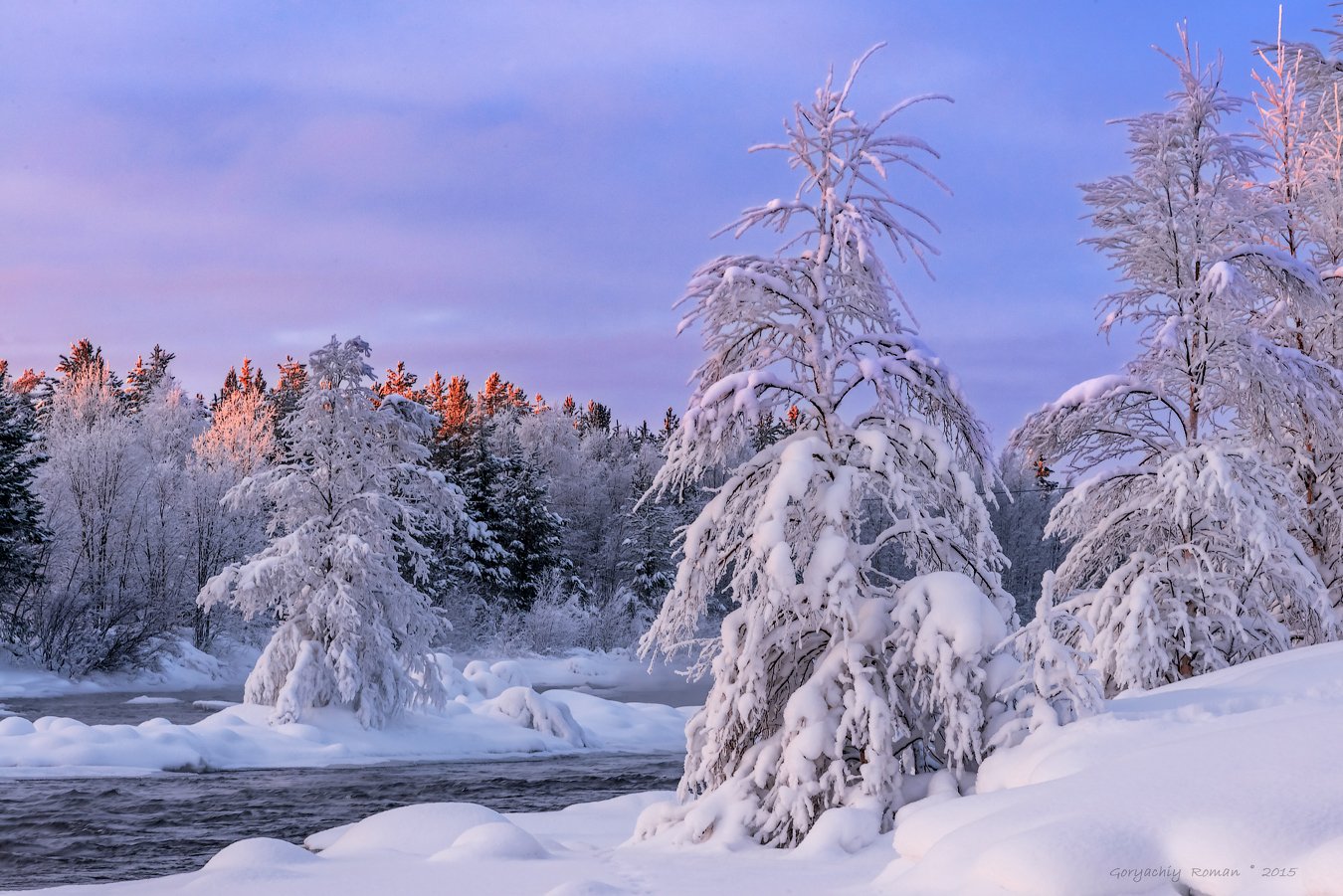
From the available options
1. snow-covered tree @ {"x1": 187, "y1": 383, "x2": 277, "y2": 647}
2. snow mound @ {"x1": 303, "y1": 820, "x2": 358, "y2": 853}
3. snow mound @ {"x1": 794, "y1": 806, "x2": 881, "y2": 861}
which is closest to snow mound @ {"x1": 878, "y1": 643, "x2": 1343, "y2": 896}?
snow mound @ {"x1": 794, "y1": 806, "x2": 881, "y2": 861}

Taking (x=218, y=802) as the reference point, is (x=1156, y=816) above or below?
above

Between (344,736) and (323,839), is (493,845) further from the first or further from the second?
(344,736)

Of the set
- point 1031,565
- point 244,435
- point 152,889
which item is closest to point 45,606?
point 244,435

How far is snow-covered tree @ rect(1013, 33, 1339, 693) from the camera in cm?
1257

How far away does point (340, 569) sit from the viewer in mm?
20984

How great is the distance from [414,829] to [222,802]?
6.06 m

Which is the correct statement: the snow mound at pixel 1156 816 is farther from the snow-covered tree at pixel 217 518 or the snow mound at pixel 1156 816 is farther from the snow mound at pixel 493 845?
the snow-covered tree at pixel 217 518

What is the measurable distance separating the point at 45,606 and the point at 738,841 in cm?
3205

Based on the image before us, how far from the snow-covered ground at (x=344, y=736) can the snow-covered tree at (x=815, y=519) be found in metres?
11.1

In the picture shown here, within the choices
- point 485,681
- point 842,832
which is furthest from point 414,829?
point 485,681

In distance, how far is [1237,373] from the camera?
13156 mm

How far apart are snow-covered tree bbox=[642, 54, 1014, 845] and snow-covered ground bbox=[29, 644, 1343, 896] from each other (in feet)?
1.88

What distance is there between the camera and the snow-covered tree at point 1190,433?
12.6m

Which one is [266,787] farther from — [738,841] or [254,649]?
[254,649]
